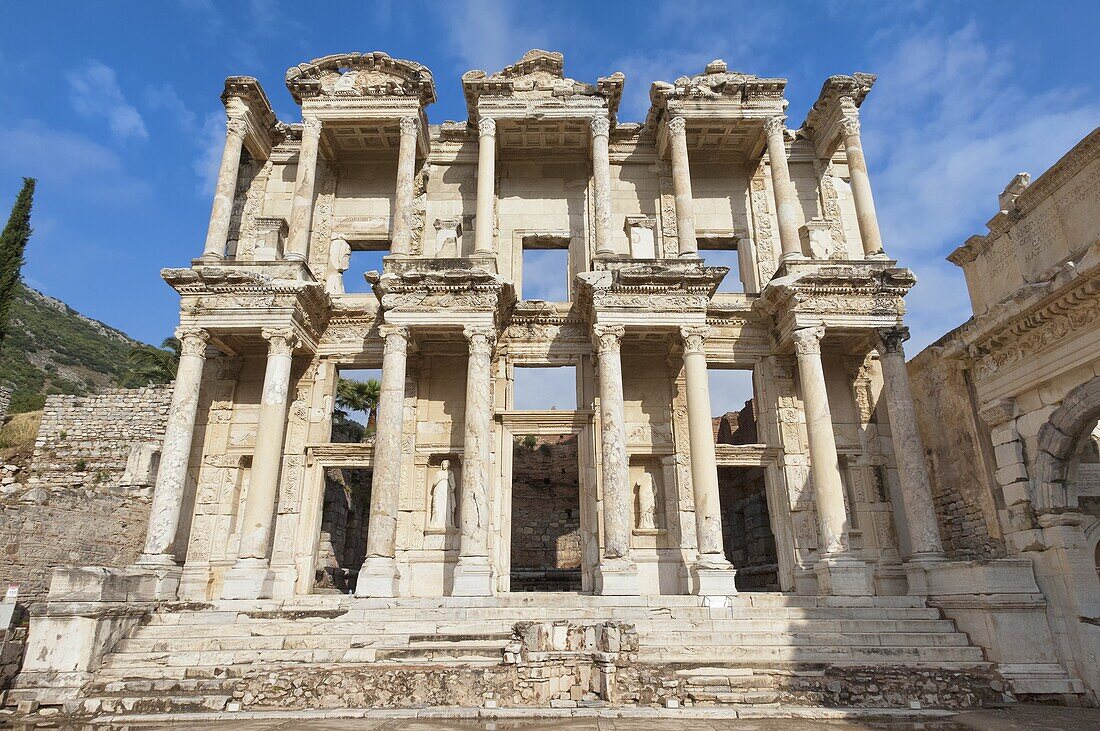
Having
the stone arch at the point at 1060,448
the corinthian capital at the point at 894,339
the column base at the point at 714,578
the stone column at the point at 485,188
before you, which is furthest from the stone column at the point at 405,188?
the stone arch at the point at 1060,448

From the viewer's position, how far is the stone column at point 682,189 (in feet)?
50.4

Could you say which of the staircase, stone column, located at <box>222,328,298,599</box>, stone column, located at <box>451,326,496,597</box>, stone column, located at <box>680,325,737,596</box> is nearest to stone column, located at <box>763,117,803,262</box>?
stone column, located at <box>680,325,737,596</box>

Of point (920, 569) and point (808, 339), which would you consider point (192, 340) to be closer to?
point (808, 339)

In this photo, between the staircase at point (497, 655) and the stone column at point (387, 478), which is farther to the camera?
the stone column at point (387, 478)

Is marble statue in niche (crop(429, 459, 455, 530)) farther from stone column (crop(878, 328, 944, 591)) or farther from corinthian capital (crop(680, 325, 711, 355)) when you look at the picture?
stone column (crop(878, 328, 944, 591))

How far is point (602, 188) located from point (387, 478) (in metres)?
8.50

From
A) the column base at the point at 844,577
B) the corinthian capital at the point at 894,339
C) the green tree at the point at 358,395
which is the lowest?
the column base at the point at 844,577

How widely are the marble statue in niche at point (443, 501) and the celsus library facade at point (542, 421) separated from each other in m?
0.10

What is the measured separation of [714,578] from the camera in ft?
40.9

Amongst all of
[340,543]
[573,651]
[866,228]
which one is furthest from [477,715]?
[340,543]

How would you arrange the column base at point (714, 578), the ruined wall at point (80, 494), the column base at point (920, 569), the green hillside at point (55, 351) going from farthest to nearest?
Result: the green hillside at point (55, 351), the ruined wall at point (80, 494), the column base at point (714, 578), the column base at point (920, 569)

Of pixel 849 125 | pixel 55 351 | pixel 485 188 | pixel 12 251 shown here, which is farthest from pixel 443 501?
pixel 55 351

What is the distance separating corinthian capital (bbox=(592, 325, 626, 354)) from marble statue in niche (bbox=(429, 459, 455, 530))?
446 centimetres

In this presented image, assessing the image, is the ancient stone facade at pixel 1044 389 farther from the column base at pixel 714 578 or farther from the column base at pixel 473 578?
the column base at pixel 473 578
